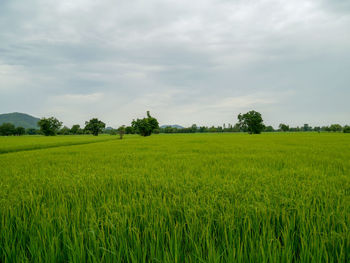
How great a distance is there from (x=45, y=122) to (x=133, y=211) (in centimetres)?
9661

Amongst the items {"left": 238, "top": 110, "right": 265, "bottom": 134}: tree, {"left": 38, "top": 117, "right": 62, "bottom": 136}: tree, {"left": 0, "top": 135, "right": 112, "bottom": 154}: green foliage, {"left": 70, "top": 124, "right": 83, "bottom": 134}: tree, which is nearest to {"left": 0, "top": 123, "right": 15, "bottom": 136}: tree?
{"left": 70, "top": 124, "right": 83, "bottom": 134}: tree

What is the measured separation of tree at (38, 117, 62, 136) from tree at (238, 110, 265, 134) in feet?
302

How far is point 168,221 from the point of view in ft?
6.28

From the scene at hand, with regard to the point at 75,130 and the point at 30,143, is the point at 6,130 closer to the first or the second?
the point at 75,130

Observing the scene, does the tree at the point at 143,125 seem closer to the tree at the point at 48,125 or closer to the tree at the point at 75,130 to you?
the tree at the point at 48,125

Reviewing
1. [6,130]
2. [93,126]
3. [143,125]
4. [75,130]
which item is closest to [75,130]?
[75,130]

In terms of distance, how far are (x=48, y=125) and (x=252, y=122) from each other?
97029 mm

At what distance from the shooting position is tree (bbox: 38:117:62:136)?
7700cm

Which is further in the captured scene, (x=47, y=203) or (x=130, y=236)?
(x=47, y=203)

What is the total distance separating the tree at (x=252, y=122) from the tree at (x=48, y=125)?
92.0 metres

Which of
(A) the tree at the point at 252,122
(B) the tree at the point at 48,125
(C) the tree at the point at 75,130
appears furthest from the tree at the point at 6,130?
(A) the tree at the point at 252,122

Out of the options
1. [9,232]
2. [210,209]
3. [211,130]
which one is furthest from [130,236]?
[211,130]

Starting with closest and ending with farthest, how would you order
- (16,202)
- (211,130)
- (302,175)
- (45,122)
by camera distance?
1. (16,202)
2. (302,175)
3. (45,122)
4. (211,130)

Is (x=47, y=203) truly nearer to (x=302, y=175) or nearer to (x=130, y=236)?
(x=130, y=236)
